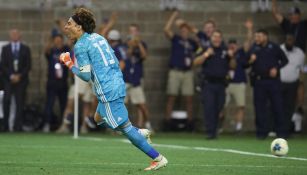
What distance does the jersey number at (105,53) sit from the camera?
12414mm

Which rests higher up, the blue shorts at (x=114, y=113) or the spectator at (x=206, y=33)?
Answer: the spectator at (x=206, y=33)

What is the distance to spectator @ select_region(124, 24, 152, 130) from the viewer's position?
2466cm

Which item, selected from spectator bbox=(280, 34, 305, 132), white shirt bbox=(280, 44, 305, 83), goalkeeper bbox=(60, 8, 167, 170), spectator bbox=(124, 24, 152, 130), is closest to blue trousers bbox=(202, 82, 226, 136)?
spectator bbox=(280, 34, 305, 132)

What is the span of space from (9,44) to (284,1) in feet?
25.3

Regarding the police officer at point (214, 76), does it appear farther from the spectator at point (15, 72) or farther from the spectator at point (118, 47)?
the spectator at point (15, 72)

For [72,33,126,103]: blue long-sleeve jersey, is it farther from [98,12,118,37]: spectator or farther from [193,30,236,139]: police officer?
[98,12,118,37]: spectator

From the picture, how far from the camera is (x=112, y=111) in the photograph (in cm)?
1233

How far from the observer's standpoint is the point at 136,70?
82.0 ft

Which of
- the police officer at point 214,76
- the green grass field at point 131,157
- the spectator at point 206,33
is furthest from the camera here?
the spectator at point 206,33

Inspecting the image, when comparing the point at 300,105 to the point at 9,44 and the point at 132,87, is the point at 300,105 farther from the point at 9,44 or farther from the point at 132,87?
the point at 9,44

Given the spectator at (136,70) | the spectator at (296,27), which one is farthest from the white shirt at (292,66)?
the spectator at (136,70)

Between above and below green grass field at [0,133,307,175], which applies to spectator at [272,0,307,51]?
above

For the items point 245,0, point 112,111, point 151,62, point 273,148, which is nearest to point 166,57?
point 151,62

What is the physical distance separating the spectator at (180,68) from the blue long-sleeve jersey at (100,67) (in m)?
13.1
